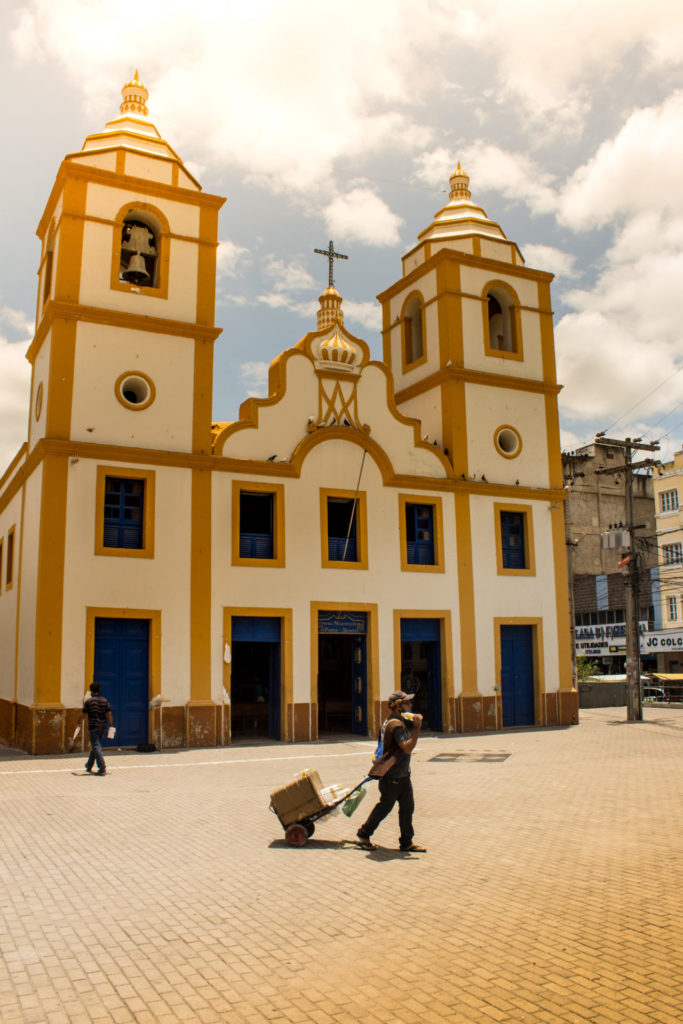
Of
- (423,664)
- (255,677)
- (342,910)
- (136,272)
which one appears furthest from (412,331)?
(342,910)

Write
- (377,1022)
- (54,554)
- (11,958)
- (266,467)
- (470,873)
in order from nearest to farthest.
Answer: (377,1022) → (11,958) → (470,873) → (54,554) → (266,467)

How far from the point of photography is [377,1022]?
4.50 m

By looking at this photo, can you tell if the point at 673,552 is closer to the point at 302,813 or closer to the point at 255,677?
the point at 255,677

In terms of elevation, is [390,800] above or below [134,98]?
below

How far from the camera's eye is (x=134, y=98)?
2273 cm

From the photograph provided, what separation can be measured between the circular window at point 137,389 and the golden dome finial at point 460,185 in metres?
13.7

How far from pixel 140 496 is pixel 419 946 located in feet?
48.9

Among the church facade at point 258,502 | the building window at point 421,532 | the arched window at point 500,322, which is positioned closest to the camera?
the church facade at point 258,502

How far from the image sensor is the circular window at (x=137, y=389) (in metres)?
19.4

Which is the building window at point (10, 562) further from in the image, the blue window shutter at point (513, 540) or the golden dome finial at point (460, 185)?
the golden dome finial at point (460, 185)

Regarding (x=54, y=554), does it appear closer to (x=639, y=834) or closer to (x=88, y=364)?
(x=88, y=364)

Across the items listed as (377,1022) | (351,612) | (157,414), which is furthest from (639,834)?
(157,414)

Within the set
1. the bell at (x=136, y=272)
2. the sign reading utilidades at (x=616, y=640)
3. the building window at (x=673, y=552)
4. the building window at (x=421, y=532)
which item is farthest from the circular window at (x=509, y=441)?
the sign reading utilidades at (x=616, y=640)

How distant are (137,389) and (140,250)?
12.0 feet
